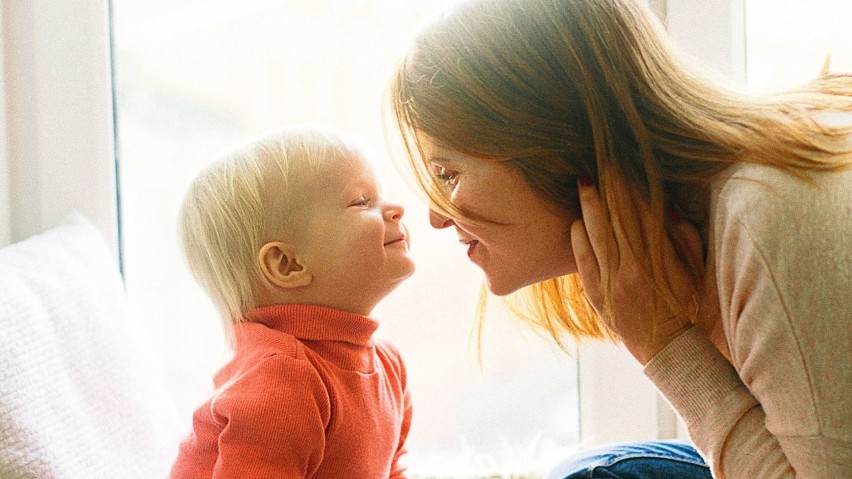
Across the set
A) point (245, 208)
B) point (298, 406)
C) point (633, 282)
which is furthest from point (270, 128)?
point (633, 282)

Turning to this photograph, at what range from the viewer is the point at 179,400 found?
5.54 feet

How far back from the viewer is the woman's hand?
1.05 m

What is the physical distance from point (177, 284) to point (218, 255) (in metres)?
0.49

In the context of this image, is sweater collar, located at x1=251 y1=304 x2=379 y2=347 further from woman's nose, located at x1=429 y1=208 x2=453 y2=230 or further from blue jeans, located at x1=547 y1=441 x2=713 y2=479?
blue jeans, located at x1=547 y1=441 x2=713 y2=479

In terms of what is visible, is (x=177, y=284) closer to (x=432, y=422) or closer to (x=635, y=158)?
(x=432, y=422)

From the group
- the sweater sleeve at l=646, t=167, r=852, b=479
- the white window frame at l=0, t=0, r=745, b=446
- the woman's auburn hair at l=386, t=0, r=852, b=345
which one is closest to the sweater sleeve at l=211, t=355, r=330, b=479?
the woman's auburn hair at l=386, t=0, r=852, b=345

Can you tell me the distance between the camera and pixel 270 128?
1.63 metres

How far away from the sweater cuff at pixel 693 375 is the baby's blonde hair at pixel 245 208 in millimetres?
500

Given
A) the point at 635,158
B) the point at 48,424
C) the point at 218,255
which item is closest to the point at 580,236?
the point at 635,158

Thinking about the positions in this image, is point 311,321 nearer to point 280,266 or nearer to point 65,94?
point 280,266

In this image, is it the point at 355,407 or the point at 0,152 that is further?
the point at 0,152

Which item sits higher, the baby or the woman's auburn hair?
the woman's auburn hair

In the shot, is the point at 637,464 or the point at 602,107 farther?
the point at 637,464

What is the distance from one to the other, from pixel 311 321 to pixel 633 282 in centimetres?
42
